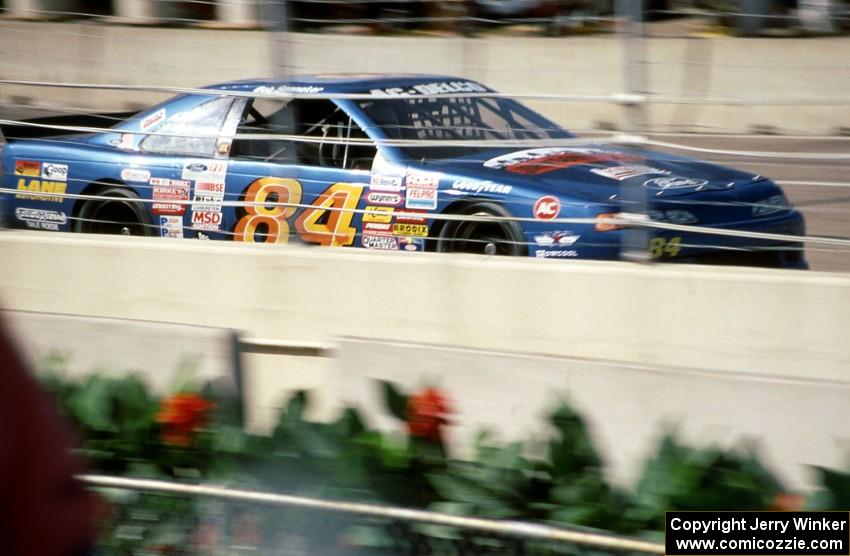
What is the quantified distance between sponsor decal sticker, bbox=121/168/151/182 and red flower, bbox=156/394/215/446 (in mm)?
3300

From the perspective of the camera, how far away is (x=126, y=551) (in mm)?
3822

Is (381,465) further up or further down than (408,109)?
further down

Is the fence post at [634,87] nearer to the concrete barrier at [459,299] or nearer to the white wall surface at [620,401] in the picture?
the concrete barrier at [459,299]

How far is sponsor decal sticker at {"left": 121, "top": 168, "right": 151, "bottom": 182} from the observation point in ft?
22.8

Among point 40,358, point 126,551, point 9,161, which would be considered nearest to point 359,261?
point 40,358

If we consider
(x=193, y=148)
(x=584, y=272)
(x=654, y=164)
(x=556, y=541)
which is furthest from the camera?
(x=193, y=148)

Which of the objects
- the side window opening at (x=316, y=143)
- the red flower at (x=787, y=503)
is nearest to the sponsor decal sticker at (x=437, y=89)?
the side window opening at (x=316, y=143)

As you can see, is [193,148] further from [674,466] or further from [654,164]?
[674,466]

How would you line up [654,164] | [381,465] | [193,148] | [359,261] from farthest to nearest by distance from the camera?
[193,148], [654,164], [359,261], [381,465]

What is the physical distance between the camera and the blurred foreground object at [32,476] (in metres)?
1.51

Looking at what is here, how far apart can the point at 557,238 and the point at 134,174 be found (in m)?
2.73

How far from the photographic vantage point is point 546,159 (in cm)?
645

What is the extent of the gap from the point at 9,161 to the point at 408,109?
2.63 metres

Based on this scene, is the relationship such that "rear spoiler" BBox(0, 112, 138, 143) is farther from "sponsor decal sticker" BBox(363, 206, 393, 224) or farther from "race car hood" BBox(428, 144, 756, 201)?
"race car hood" BBox(428, 144, 756, 201)
